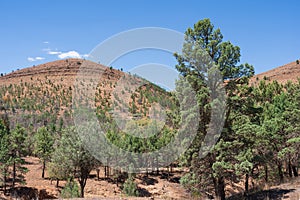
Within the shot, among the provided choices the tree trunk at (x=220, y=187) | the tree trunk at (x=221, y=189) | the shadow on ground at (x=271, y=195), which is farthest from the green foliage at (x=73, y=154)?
the shadow on ground at (x=271, y=195)

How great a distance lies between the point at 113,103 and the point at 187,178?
62.7 meters

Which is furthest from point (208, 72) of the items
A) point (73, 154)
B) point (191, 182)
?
point (73, 154)

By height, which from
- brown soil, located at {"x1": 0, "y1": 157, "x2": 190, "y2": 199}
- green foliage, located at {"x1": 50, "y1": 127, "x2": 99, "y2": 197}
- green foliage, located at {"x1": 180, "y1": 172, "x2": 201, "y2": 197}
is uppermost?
green foliage, located at {"x1": 50, "y1": 127, "x2": 99, "y2": 197}

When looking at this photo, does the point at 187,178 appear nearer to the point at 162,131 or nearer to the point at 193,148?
the point at 193,148

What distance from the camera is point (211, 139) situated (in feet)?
49.3

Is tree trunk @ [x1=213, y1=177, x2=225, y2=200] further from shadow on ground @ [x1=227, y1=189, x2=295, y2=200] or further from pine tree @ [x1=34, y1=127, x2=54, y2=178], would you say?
pine tree @ [x1=34, y1=127, x2=54, y2=178]

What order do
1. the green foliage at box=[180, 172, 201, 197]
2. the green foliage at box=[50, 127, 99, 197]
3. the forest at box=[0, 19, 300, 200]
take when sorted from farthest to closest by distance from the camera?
the green foliage at box=[50, 127, 99, 197]
the green foliage at box=[180, 172, 201, 197]
the forest at box=[0, 19, 300, 200]

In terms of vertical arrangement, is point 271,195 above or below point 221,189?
below

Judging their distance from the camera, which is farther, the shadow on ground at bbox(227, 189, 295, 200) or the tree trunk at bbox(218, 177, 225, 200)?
the tree trunk at bbox(218, 177, 225, 200)


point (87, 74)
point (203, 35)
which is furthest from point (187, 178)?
point (87, 74)

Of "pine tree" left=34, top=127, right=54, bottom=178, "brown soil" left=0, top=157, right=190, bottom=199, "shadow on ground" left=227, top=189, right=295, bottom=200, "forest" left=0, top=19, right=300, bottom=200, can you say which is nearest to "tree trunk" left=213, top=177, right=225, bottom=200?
"forest" left=0, top=19, right=300, bottom=200

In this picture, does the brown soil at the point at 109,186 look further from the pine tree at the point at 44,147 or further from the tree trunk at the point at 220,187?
the tree trunk at the point at 220,187

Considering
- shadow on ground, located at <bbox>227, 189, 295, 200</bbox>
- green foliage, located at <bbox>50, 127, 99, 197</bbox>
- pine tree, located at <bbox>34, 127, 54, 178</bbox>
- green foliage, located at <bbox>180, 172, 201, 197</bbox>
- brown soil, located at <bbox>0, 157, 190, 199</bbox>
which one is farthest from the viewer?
pine tree, located at <bbox>34, 127, 54, 178</bbox>

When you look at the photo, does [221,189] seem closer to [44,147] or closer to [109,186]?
[109,186]
